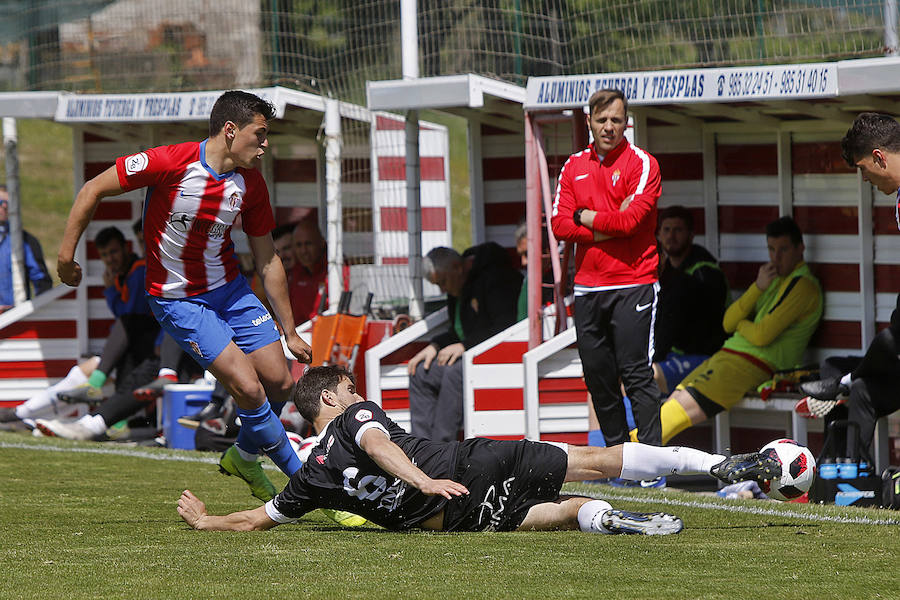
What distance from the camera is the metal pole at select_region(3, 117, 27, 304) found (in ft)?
43.7

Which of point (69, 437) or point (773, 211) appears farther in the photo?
point (69, 437)

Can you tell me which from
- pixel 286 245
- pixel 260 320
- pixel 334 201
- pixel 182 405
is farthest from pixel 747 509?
pixel 286 245

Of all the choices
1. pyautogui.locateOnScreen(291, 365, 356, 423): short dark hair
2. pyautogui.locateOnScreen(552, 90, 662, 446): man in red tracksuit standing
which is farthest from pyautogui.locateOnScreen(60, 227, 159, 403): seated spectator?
pyautogui.locateOnScreen(291, 365, 356, 423): short dark hair

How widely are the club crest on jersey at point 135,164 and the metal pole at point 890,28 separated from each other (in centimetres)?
444

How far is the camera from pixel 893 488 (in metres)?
7.78

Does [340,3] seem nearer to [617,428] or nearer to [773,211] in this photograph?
[773,211]

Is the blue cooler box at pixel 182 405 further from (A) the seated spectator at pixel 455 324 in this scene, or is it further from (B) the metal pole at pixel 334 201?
(A) the seated spectator at pixel 455 324

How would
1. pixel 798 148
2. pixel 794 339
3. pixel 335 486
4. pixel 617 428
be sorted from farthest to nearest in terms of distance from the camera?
pixel 798 148
pixel 794 339
pixel 617 428
pixel 335 486

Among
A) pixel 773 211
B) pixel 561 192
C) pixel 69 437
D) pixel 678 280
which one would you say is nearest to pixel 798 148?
pixel 773 211

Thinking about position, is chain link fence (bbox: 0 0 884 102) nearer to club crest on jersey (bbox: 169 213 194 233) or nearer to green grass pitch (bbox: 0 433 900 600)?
green grass pitch (bbox: 0 433 900 600)

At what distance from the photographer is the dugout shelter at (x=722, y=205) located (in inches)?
380

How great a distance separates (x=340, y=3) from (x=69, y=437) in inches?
155

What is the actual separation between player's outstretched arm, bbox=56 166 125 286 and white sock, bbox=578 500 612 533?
2470 millimetres

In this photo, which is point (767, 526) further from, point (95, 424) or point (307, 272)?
point (95, 424)
